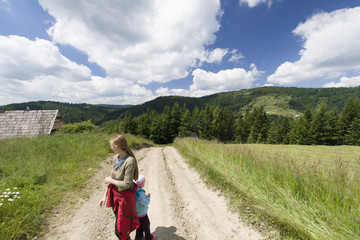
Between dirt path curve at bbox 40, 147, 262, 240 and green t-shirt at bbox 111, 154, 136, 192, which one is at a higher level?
green t-shirt at bbox 111, 154, 136, 192

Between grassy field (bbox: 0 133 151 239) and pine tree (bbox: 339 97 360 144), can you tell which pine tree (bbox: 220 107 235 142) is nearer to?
pine tree (bbox: 339 97 360 144)

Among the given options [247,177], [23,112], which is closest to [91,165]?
[247,177]

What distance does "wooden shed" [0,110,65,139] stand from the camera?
16.3m

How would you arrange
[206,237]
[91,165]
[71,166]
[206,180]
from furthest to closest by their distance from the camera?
[91,165] → [71,166] → [206,180] → [206,237]

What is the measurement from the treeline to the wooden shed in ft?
91.8

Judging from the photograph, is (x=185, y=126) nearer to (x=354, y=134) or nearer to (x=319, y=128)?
(x=319, y=128)

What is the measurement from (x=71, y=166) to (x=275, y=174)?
793cm

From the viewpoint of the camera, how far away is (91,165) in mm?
6648

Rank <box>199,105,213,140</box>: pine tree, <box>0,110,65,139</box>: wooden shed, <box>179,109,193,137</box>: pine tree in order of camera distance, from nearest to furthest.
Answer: <box>0,110,65,139</box>: wooden shed < <box>179,109,193,137</box>: pine tree < <box>199,105,213,140</box>: pine tree

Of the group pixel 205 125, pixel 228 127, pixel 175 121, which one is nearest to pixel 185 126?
pixel 175 121

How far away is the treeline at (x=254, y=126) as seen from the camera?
112 ft

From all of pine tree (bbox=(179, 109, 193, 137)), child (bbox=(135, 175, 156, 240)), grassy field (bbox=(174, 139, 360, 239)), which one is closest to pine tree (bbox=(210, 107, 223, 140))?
pine tree (bbox=(179, 109, 193, 137))

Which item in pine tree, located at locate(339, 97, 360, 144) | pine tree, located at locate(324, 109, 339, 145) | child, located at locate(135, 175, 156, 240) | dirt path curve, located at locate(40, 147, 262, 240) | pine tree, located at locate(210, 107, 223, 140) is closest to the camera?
child, located at locate(135, 175, 156, 240)

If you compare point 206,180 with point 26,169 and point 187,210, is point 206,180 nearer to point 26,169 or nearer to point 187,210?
point 187,210
